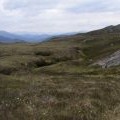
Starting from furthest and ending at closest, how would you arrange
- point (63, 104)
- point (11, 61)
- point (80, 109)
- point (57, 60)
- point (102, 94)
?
point (57, 60) < point (11, 61) < point (102, 94) < point (63, 104) < point (80, 109)

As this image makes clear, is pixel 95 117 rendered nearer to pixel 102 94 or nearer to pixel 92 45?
pixel 102 94

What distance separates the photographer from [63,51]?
76.9 meters

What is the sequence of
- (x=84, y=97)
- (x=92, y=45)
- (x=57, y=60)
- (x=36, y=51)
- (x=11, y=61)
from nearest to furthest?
(x=84, y=97) < (x=11, y=61) < (x=57, y=60) < (x=36, y=51) < (x=92, y=45)

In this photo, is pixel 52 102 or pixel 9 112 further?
pixel 52 102

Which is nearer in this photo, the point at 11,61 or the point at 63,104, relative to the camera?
the point at 63,104

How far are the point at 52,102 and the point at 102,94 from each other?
414 cm

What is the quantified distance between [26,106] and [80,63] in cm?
4804

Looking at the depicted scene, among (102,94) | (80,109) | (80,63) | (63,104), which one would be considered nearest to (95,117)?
(80,109)

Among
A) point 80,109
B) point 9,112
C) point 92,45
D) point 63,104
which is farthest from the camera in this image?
point 92,45

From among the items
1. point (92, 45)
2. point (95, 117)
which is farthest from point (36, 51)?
point (95, 117)

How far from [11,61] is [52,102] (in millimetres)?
47201

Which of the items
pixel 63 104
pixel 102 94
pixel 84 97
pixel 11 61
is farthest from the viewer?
pixel 11 61

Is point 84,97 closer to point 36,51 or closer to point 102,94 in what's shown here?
point 102,94

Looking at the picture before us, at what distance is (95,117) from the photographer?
12.4m
